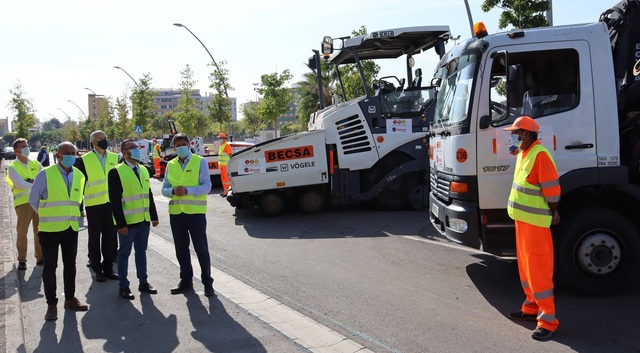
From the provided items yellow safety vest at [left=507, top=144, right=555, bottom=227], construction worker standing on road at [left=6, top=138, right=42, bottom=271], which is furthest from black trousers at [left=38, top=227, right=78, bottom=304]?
yellow safety vest at [left=507, top=144, right=555, bottom=227]

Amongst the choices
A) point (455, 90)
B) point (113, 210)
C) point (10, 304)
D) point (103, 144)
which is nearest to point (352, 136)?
point (455, 90)

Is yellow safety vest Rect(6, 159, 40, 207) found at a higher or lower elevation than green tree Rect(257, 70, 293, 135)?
lower

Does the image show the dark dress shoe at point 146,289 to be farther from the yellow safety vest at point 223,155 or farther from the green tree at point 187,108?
the green tree at point 187,108

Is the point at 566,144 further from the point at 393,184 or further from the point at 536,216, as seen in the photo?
the point at 393,184

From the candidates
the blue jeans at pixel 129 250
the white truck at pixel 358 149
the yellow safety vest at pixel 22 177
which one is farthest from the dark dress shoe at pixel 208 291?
the white truck at pixel 358 149

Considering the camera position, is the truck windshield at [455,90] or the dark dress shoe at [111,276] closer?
the truck windshield at [455,90]

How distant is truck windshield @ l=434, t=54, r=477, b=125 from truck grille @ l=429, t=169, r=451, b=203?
0.63 m

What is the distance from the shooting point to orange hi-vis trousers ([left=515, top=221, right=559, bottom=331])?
4.57 m

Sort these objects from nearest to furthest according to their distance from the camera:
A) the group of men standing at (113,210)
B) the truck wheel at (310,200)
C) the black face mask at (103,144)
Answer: the group of men standing at (113,210)
the black face mask at (103,144)
the truck wheel at (310,200)

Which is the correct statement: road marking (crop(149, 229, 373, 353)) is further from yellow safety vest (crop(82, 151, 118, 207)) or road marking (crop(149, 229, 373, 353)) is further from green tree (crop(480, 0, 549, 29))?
green tree (crop(480, 0, 549, 29))

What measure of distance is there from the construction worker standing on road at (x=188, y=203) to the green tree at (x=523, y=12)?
1165 centimetres

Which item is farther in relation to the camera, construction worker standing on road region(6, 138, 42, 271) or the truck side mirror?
construction worker standing on road region(6, 138, 42, 271)

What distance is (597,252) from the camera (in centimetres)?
550

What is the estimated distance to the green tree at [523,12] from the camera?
1501cm
